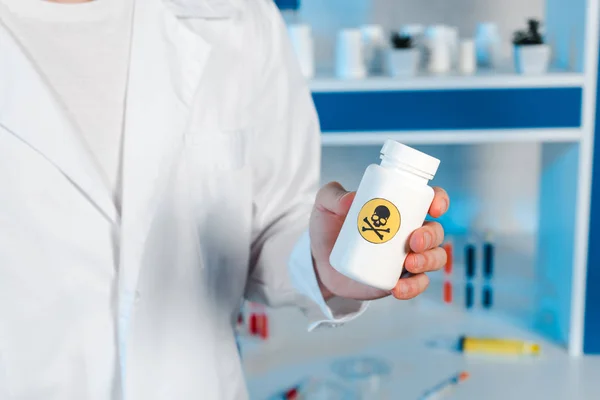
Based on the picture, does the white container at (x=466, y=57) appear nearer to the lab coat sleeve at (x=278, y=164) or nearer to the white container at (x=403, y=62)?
the white container at (x=403, y=62)

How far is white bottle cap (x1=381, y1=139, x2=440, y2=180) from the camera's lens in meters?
0.67

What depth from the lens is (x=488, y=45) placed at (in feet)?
6.31

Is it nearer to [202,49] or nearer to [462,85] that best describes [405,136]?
[462,85]

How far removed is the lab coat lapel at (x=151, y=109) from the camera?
865mm

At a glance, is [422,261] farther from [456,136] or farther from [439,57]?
[439,57]

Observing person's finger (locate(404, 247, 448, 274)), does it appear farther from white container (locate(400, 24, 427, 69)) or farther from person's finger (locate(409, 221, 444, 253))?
white container (locate(400, 24, 427, 69))

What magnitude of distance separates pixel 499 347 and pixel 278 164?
36.7 inches

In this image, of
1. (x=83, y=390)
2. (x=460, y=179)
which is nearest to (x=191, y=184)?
(x=83, y=390)

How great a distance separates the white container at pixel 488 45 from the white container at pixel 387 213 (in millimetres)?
1351

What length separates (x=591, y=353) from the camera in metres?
1.75

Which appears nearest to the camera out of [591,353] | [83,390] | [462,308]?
[83,390]

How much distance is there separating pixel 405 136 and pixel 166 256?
995mm

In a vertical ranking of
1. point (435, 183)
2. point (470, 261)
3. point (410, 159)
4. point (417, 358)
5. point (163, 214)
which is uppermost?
point (410, 159)

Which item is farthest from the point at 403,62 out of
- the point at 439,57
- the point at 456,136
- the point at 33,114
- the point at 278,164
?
the point at 33,114
